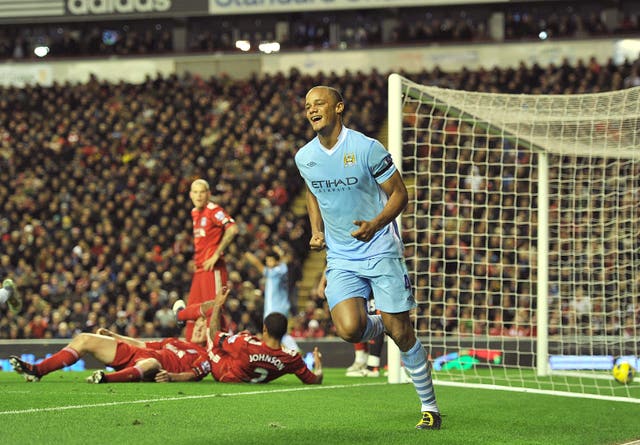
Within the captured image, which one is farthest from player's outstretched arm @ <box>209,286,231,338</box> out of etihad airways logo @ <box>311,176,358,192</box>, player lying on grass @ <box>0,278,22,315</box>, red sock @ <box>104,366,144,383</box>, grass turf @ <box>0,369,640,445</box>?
etihad airways logo @ <box>311,176,358,192</box>

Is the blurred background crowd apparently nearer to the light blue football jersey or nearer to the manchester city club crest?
the light blue football jersey

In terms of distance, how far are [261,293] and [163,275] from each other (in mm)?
2208

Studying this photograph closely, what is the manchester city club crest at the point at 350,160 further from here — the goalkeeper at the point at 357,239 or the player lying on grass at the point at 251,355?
the player lying on grass at the point at 251,355

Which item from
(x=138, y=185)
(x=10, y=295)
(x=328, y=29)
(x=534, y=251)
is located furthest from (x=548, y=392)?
(x=328, y=29)

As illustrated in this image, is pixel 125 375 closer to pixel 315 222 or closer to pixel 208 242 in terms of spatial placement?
pixel 208 242

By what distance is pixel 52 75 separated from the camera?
3186cm

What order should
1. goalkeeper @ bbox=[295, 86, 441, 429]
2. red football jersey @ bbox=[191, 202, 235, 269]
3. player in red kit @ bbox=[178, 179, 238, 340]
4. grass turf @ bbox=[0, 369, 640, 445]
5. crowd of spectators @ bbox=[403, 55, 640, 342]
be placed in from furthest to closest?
1. crowd of spectators @ bbox=[403, 55, 640, 342]
2. red football jersey @ bbox=[191, 202, 235, 269]
3. player in red kit @ bbox=[178, 179, 238, 340]
4. goalkeeper @ bbox=[295, 86, 441, 429]
5. grass turf @ bbox=[0, 369, 640, 445]

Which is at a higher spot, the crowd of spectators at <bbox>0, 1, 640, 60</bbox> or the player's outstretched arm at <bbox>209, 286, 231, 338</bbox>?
the crowd of spectators at <bbox>0, 1, 640, 60</bbox>

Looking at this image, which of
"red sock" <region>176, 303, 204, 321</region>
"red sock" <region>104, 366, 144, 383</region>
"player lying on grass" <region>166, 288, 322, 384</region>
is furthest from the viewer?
"red sock" <region>176, 303, 204, 321</region>

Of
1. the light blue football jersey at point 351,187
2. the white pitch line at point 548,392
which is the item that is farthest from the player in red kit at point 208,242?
the light blue football jersey at point 351,187

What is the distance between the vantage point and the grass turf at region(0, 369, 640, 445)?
5883mm

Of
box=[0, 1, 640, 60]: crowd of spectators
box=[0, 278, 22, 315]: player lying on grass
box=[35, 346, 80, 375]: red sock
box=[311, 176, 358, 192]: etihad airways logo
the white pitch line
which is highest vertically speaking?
box=[0, 1, 640, 60]: crowd of spectators

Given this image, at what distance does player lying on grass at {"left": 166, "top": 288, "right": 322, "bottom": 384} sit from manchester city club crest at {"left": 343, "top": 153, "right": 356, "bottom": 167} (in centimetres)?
328

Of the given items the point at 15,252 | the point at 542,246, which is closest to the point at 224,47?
the point at 15,252
